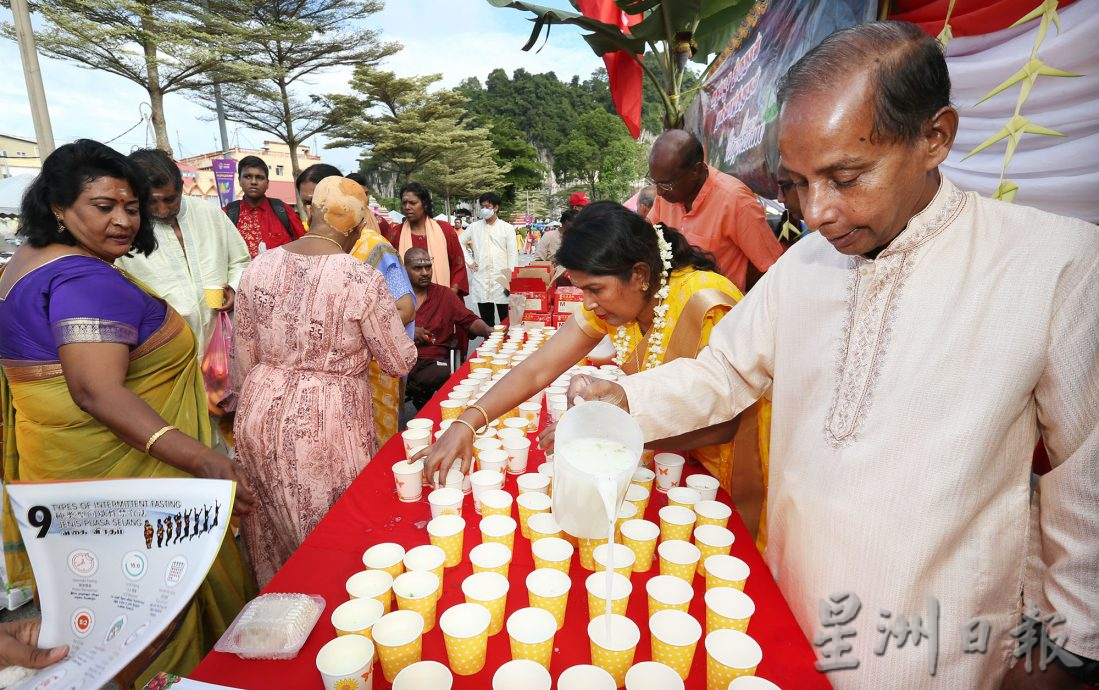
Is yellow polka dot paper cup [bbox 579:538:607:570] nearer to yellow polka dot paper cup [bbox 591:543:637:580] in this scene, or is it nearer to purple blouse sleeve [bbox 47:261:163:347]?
yellow polka dot paper cup [bbox 591:543:637:580]

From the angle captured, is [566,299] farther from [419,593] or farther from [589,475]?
[419,593]

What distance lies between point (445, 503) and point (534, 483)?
291 millimetres

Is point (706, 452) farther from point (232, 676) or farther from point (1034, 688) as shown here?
point (232, 676)

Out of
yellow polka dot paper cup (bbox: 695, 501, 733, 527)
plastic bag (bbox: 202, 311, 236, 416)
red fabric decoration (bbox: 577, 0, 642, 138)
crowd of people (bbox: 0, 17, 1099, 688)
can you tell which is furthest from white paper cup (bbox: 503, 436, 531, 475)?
red fabric decoration (bbox: 577, 0, 642, 138)

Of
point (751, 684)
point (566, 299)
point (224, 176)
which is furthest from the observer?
point (224, 176)

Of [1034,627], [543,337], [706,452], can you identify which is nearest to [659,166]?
[543,337]

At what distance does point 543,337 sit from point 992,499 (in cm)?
277

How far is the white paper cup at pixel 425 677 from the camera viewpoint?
913mm

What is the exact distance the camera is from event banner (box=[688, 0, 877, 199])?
2.97 m

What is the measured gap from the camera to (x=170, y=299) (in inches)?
125

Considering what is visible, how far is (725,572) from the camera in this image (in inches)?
47.5

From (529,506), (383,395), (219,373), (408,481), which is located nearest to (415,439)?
(408,481)

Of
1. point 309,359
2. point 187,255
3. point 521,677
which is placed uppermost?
point 187,255

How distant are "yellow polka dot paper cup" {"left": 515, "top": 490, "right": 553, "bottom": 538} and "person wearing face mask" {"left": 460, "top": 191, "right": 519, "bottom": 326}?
6298mm
